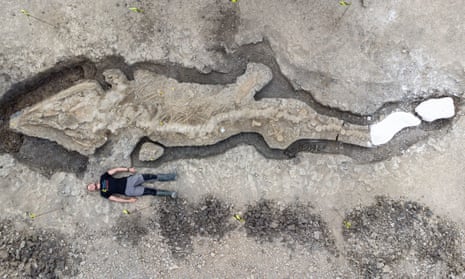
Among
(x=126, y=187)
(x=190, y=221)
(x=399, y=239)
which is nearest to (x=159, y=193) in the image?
(x=126, y=187)

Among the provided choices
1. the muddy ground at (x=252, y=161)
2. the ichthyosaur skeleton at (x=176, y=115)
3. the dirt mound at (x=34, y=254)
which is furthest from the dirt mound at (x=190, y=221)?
the dirt mound at (x=34, y=254)

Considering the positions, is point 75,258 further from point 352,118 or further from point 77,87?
point 352,118

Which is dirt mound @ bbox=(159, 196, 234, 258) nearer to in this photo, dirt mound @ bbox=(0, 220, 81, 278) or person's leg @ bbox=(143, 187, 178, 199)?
person's leg @ bbox=(143, 187, 178, 199)

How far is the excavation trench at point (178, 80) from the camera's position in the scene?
20.3ft

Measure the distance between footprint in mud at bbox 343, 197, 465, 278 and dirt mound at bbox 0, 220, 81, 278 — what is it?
442cm

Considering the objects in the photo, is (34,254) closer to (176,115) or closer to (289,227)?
(176,115)

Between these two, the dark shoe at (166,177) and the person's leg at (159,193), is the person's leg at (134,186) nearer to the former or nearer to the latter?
the person's leg at (159,193)

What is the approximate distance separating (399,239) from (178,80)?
4376 mm

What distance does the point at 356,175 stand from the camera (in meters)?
6.00

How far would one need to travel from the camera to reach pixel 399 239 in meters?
5.74

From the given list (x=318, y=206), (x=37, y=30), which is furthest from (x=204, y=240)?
(x=37, y=30)

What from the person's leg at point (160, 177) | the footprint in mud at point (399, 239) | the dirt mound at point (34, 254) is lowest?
the dirt mound at point (34, 254)

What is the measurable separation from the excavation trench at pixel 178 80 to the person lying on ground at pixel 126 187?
0.33m

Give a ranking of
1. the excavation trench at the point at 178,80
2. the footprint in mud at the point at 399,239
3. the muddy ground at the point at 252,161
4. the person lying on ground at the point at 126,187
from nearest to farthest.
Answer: the footprint in mud at the point at 399,239
the muddy ground at the point at 252,161
the person lying on ground at the point at 126,187
the excavation trench at the point at 178,80
